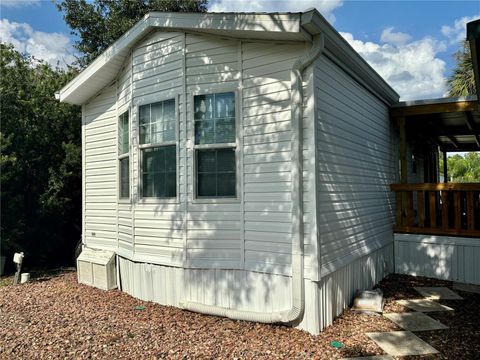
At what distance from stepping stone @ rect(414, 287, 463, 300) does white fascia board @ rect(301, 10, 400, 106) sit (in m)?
3.66

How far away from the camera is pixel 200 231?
4.77 m

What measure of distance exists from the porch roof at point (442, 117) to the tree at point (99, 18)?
36.6ft

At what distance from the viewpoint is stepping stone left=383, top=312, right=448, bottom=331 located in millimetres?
4324

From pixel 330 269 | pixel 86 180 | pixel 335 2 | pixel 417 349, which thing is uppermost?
pixel 335 2

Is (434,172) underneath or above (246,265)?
above

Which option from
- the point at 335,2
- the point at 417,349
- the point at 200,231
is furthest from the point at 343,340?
the point at 335,2

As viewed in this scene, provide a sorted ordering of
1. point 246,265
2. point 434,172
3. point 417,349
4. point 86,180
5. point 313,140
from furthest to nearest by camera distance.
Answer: point 434,172 < point 86,180 < point 246,265 < point 313,140 < point 417,349

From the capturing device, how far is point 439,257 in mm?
6719

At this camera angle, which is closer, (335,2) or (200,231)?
(200,231)

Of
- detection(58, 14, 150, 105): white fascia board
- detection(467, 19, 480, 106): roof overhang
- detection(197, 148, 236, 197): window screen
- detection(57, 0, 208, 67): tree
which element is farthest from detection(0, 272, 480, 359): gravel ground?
A: detection(57, 0, 208, 67): tree

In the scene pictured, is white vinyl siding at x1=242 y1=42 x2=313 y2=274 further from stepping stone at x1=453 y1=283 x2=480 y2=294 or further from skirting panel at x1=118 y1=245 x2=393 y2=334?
stepping stone at x1=453 y1=283 x2=480 y2=294

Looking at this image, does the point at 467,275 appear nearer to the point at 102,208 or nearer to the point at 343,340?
the point at 343,340

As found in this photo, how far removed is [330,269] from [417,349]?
3.95 feet

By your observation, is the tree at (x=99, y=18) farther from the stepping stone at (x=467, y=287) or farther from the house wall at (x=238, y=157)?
the stepping stone at (x=467, y=287)
